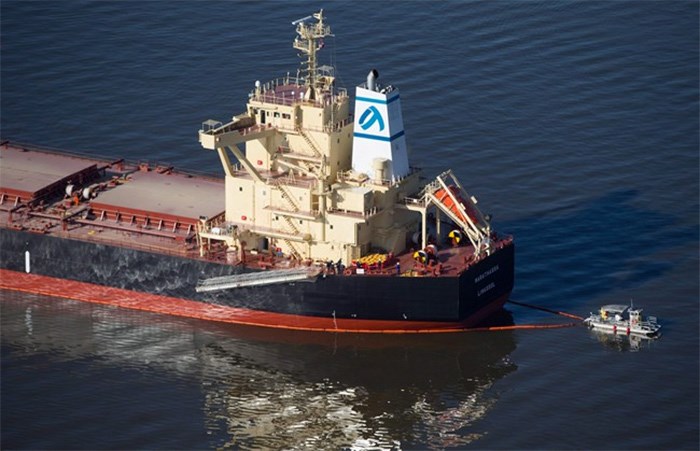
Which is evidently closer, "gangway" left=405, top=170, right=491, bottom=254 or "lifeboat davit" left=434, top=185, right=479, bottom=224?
"gangway" left=405, top=170, right=491, bottom=254

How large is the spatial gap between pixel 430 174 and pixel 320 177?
1540 cm

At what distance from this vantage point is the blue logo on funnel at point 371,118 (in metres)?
84.1

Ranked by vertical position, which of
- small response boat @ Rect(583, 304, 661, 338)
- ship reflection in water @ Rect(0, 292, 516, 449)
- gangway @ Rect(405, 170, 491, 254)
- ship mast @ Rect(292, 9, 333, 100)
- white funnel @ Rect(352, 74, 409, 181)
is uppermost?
ship mast @ Rect(292, 9, 333, 100)

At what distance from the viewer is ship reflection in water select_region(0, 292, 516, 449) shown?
247 ft

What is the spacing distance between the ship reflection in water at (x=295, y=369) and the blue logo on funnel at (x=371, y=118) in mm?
10692

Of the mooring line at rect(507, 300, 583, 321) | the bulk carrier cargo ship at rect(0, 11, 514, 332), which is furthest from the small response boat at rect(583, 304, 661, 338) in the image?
the bulk carrier cargo ship at rect(0, 11, 514, 332)

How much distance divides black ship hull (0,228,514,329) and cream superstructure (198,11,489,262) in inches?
74.1

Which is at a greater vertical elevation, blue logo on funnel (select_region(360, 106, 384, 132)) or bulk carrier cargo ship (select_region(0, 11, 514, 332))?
blue logo on funnel (select_region(360, 106, 384, 132))

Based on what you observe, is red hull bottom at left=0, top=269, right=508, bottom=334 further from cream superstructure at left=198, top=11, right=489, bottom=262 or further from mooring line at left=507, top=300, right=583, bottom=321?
cream superstructure at left=198, top=11, right=489, bottom=262

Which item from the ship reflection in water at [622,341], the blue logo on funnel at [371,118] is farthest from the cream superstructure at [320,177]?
the ship reflection in water at [622,341]

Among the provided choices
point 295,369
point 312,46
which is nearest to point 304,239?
point 295,369

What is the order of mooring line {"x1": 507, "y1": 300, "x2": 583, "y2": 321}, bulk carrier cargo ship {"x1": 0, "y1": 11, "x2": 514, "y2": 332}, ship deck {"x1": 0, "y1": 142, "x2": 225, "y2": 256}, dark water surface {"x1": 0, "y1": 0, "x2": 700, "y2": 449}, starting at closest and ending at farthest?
dark water surface {"x1": 0, "y1": 0, "x2": 700, "y2": 449} < bulk carrier cargo ship {"x1": 0, "y1": 11, "x2": 514, "y2": 332} < mooring line {"x1": 507, "y1": 300, "x2": 583, "y2": 321} < ship deck {"x1": 0, "y1": 142, "x2": 225, "y2": 256}

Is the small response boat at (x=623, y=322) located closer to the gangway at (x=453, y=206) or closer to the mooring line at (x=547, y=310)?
the mooring line at (x=547, y=310)

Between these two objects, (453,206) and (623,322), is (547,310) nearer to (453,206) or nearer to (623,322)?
(623,322)
